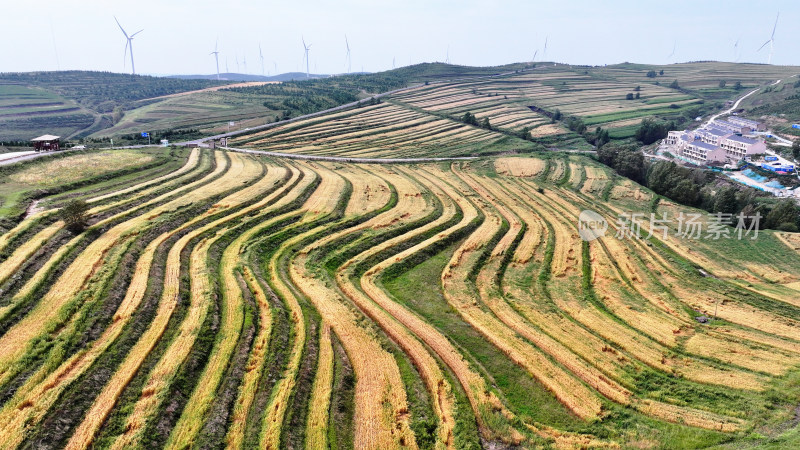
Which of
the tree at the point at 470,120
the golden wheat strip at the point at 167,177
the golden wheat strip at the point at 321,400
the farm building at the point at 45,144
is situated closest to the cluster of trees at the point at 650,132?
the tree at the point at 470,120

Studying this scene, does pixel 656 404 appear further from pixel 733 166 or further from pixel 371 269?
pixel 733 166

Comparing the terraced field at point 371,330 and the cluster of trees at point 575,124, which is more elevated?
the cluster of trees at point 575,124

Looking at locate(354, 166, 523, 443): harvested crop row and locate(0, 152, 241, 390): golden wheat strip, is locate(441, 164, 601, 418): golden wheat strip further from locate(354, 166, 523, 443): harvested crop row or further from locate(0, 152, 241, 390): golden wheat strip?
locate(0, 152, 241, 390): golden wheat strip

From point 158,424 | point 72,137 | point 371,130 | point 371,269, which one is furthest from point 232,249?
point 72,137
